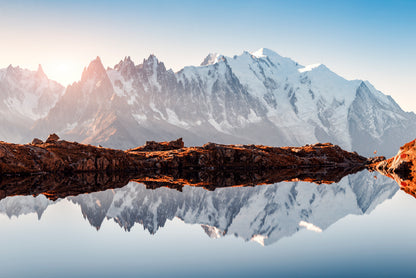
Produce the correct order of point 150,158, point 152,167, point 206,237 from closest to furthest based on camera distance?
point 206,237, point 152,167, point 150,158

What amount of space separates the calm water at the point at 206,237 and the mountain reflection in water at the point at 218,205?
146 mm

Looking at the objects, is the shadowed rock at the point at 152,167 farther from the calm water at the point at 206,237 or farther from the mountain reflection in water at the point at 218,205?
the calm water at the point at 206,237

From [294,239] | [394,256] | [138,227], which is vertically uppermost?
[138,227]

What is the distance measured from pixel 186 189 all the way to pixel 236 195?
9.72 m

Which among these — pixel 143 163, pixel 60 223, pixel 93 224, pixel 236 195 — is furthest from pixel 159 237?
pixel 143 163

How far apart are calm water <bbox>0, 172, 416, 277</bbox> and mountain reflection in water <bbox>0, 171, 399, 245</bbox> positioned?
146 mm

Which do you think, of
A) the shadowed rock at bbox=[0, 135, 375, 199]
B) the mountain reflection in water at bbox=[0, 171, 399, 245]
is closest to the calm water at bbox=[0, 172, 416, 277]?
the mountain reflection in water at bbox=[0, 171, 399, 245]

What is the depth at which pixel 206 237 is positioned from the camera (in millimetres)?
31531

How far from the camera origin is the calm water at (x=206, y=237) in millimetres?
23422

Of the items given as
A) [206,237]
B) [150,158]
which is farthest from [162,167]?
[206,237]

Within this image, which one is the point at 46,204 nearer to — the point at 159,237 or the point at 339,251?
the point at 159,237

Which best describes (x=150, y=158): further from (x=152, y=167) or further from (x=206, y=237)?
(x=206, y=237)

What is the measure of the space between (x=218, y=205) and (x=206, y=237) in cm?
1743

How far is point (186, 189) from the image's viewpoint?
65.6 m
